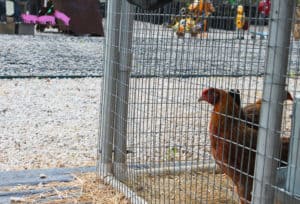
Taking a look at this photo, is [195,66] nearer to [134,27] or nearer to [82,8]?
[134,27]

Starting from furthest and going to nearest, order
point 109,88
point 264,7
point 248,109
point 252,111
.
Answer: point 109,88 < point 248,109 < point 252,111 < point 264,7

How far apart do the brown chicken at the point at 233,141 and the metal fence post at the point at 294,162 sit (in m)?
0.46

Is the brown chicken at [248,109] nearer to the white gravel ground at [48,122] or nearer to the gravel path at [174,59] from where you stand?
the gravel path at [174,59]

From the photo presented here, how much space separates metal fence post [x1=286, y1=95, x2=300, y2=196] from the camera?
2.14 meters

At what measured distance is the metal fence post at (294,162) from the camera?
214cm

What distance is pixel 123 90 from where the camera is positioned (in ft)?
12.5

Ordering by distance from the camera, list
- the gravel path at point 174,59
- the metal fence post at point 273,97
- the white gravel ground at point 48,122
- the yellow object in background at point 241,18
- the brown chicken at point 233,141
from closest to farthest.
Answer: the metal fence post at point 273,97 < the yellow object in background at point 241,18 < the brown chicken at point 233,141 < the gravel path at point 174,59 < the white gravel ground at point 48,122

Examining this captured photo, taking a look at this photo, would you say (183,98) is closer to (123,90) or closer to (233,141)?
(123,90)

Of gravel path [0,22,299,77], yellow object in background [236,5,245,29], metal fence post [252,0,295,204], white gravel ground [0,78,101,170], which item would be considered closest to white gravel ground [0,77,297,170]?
white gravel ground [0,78,101,170]

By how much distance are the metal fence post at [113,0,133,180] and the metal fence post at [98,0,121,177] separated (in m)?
0.06

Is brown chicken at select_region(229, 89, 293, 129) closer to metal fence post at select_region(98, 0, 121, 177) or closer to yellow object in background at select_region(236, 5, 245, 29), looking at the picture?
yellow object in background at select_region(236, 5, 245, 29)

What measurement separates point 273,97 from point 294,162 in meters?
0.28

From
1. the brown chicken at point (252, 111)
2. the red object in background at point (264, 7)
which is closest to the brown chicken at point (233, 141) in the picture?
the brown chicken at point (252, 111)

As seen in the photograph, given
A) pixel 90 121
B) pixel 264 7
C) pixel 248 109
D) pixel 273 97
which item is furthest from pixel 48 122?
pixel 273 97
